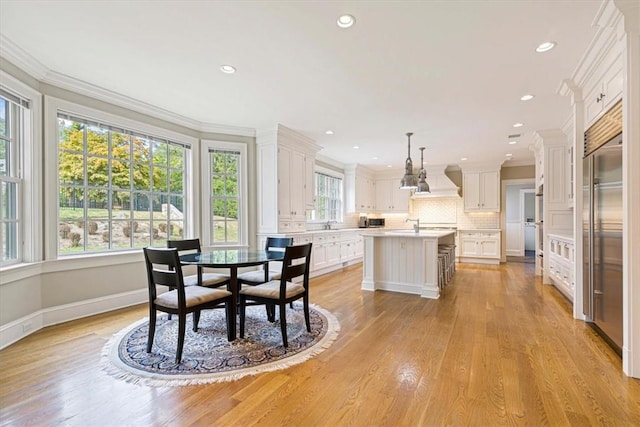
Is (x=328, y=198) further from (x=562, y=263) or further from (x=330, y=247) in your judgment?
(x=562, y=263)

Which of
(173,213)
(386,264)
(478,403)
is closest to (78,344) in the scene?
(173,213)

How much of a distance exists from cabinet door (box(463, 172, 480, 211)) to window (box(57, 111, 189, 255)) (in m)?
6.63

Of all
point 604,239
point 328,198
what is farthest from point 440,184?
point 604,239

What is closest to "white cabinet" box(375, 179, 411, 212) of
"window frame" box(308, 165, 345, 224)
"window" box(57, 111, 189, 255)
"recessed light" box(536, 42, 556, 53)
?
"window frame" box(308, 165, 345, 224)

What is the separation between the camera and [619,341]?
7.75ft

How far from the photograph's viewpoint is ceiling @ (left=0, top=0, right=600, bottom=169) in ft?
7.06

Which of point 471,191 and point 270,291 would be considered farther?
point 471,191

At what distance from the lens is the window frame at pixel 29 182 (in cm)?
295

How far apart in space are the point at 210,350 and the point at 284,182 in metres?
3.13

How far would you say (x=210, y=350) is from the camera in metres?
2.56

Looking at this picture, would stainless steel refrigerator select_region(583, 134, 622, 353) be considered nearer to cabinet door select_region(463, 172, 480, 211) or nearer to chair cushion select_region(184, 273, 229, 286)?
chair cushion select_region(184, 273, 229, 286)

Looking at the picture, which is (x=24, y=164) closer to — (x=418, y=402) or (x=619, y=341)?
(x=418, y=402)

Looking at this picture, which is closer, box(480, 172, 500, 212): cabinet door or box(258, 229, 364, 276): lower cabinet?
box(258, 229, 364, 276): lower cabinet

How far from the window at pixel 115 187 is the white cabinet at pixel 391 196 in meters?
5.72
